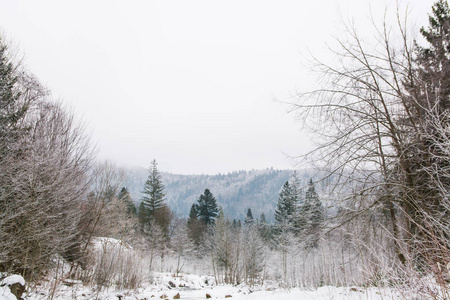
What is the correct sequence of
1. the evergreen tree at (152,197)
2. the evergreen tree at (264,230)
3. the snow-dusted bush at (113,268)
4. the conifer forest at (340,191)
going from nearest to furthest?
the conifer forest at (340,191) → the snow-dusted bush at (113,268) → the evergreen tree at (152,197) → the evergreen tree at (264,230)

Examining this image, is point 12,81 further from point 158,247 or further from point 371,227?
point 158,247

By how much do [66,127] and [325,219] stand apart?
9751 millimetres

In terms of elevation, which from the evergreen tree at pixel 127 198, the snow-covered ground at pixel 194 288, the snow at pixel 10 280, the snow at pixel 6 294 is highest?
the evergreen tree at pixel 127 198

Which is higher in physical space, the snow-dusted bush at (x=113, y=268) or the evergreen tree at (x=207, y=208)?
the evergreen tree at (x=207, y=208)

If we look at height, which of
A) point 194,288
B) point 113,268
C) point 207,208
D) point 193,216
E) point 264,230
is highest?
point 207,208

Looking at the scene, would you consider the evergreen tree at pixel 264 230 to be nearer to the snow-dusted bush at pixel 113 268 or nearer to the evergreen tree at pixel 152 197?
the evergreen tree at pixel 152 197

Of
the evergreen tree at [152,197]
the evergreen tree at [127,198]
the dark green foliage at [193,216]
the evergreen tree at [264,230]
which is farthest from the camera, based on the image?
the dark green foliage at [193,216]

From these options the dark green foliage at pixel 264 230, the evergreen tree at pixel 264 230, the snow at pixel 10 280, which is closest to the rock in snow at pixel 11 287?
the snow at pixel 10 280

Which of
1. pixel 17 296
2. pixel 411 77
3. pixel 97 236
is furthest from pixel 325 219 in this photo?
pixel 97 236

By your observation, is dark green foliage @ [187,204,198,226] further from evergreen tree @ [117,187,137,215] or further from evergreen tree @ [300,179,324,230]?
evergreen tree @ [300,179,324,230]

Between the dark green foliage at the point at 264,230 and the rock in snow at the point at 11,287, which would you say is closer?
the rock in snow at the point at 11,287

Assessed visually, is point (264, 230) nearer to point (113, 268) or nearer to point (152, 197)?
point (152, 197)

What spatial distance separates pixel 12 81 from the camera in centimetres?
842

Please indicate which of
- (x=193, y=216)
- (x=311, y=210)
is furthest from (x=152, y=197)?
(x=311, y=210)
